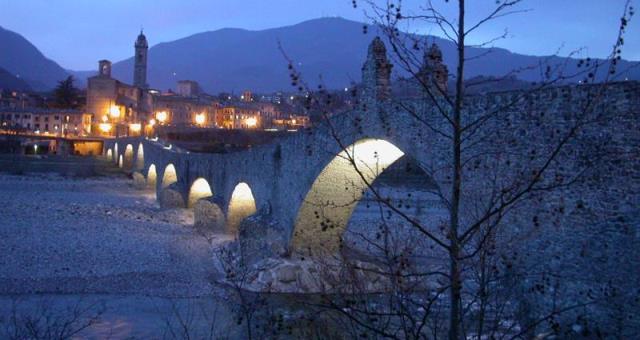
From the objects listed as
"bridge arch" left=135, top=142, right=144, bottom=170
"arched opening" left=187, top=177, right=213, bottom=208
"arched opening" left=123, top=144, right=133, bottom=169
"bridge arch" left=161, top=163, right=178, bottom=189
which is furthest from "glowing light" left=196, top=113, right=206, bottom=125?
"arched opening" left=187, top=177, right=213, bottom=208

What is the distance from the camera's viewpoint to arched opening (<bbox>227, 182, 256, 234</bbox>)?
Answer: 2176 centimetres

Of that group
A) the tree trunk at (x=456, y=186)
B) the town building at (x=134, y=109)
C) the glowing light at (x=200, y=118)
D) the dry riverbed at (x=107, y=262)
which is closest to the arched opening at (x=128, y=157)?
the town building at (x=134, y=109)

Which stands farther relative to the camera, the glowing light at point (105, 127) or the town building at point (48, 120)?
the glowing light at point (105, 127)

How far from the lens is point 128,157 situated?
49.8 metres

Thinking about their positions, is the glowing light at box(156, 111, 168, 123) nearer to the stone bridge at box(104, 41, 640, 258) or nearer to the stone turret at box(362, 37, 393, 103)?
the stone bridge at box(104, 41, 640, 258)

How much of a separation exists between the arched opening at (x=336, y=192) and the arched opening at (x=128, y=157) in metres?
36.1

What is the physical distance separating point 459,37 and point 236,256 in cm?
1389

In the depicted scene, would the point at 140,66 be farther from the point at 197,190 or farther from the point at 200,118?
the point at 197,190

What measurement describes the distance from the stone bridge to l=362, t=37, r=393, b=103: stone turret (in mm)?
20

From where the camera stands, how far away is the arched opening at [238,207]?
21.8 metres

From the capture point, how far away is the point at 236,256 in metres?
17.0

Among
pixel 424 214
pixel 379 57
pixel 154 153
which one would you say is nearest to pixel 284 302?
pixel 379 57

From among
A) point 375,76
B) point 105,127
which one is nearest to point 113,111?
point 105,127

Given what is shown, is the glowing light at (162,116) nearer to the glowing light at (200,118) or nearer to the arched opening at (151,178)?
the glowing light at (200,118)
